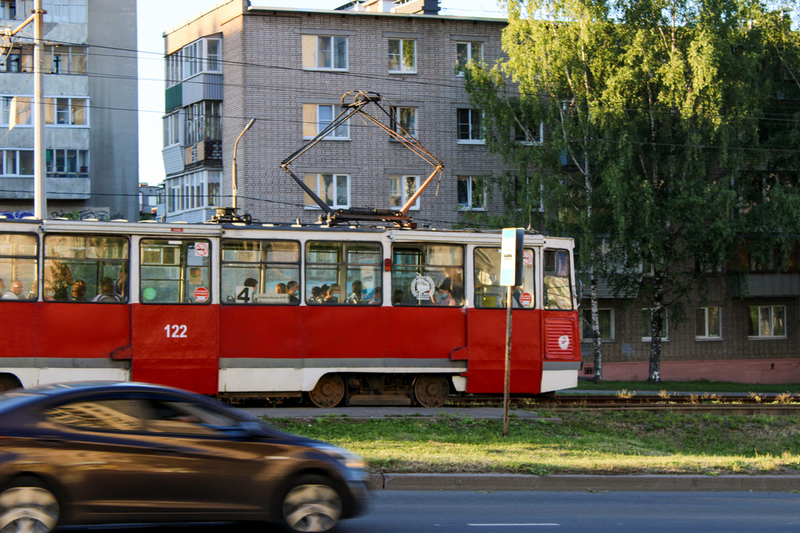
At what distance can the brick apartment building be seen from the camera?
3500cm

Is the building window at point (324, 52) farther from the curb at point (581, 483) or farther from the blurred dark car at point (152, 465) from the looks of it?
the blurred dark car at point (152, 465)

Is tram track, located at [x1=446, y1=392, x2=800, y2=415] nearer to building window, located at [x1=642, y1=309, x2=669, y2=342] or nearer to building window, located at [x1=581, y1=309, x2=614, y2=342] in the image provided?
building window, located at [x1=581, y1=309, x2=614, y2=342]

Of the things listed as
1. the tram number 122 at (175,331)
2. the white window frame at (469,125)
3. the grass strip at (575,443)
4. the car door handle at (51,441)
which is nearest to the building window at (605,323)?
the white window frame at (469,125)

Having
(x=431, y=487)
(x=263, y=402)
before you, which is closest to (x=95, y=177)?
(x=263, y=402)

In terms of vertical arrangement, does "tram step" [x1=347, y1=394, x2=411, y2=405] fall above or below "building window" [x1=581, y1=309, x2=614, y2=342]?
below

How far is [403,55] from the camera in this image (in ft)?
120

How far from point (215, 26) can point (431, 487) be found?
102 feet

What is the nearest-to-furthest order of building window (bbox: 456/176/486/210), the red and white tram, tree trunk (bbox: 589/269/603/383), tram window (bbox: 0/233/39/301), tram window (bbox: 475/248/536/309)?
tram window (bbox: 0/233/39/301)
the red and white tram
tram window (bbox: 475/248/536/309)
tree trunk (bbox: 589/269/603/383)
building window (bbox: 456/176/486/210)

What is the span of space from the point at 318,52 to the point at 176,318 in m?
22.6

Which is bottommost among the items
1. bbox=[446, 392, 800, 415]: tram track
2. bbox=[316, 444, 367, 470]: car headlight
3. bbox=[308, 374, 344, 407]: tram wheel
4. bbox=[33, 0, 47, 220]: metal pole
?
bbox=[446, 392, 800, 415]: tram track

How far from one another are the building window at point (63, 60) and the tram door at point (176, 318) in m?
25.7

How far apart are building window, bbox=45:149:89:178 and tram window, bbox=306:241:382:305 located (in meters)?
24.5

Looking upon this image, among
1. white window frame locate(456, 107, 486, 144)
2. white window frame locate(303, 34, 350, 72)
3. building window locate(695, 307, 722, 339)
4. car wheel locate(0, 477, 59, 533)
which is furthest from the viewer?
building window locate(695, 307, 722, 339)

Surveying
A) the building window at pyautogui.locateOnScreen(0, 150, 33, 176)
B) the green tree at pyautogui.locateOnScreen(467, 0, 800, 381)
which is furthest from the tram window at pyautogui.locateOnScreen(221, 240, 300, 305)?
the building window at pyautogui.locateOnScreen(0, 150, 33, 176)
